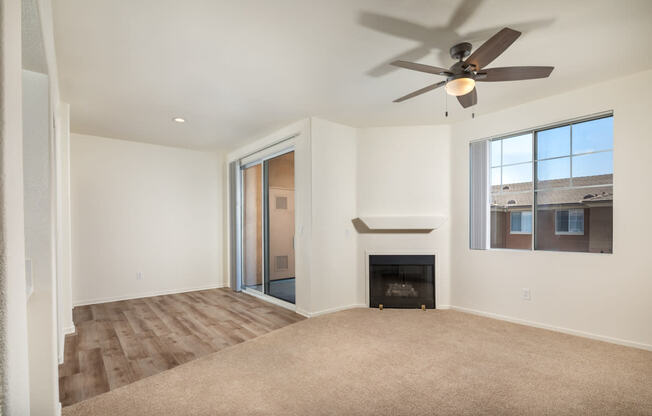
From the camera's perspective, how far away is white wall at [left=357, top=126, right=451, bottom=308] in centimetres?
456

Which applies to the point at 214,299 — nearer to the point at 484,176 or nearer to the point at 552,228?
the point at 484,176

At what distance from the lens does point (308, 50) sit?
2590 millimetres

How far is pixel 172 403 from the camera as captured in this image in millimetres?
2221

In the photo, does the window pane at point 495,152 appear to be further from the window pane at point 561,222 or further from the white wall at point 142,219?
the white wall at point 142,219

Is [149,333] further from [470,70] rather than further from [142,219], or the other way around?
[470,70]

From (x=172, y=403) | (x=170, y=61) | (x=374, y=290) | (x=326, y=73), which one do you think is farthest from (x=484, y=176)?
(x=172, y=403)

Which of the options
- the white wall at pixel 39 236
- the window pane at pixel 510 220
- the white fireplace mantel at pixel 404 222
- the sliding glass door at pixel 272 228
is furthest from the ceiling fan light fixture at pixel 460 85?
the sliding glass door at pixel 272 228

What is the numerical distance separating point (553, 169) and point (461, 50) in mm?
A: 2121

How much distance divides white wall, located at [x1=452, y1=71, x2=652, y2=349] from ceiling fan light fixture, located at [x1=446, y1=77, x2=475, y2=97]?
6.18 ft

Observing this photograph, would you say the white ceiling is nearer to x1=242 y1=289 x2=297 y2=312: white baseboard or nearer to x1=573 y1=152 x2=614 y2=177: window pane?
x1=573 y1=152 x2=614 y2=177: window pane

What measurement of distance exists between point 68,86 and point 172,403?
3.05 metres

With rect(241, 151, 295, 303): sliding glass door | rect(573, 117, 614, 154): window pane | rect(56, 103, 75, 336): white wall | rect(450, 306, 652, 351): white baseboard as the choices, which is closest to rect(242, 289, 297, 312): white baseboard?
rect(241, 151, 295, 303): sliding glass door

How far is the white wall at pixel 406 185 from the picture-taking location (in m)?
4.56

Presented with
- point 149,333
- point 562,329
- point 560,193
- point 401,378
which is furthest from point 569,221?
point 149,333
